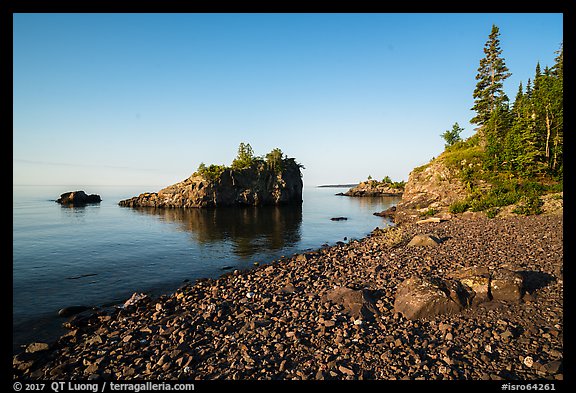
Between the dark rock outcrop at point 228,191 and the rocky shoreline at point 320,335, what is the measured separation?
2670 inches

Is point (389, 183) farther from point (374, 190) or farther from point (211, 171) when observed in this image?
point (211, 171)

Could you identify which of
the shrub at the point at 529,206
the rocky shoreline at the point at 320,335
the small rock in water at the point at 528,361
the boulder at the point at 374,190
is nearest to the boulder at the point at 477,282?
the rocky shoreline at the point at 320,335

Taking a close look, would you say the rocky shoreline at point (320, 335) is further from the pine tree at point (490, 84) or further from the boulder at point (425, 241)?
the pine tree at point (490, 84)

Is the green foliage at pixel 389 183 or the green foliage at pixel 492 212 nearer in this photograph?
the green foliage at pixel 492 212

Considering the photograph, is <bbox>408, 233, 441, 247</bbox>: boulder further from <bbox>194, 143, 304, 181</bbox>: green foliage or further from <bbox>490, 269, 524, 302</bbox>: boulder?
<bbox>194, 143, 304, 181</bbox>: green foliage

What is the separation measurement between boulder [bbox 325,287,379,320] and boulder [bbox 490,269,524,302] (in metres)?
4.59

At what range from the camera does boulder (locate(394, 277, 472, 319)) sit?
31.2ft

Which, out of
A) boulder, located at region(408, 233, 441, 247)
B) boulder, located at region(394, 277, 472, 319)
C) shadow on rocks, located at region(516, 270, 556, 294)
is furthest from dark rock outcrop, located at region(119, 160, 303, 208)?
shadow on rocks, located at region(516, 270, 556, 294)

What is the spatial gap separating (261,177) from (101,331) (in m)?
79.9

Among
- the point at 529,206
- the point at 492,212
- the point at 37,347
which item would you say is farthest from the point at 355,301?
the point at 529,206

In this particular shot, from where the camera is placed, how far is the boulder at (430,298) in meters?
9.52
